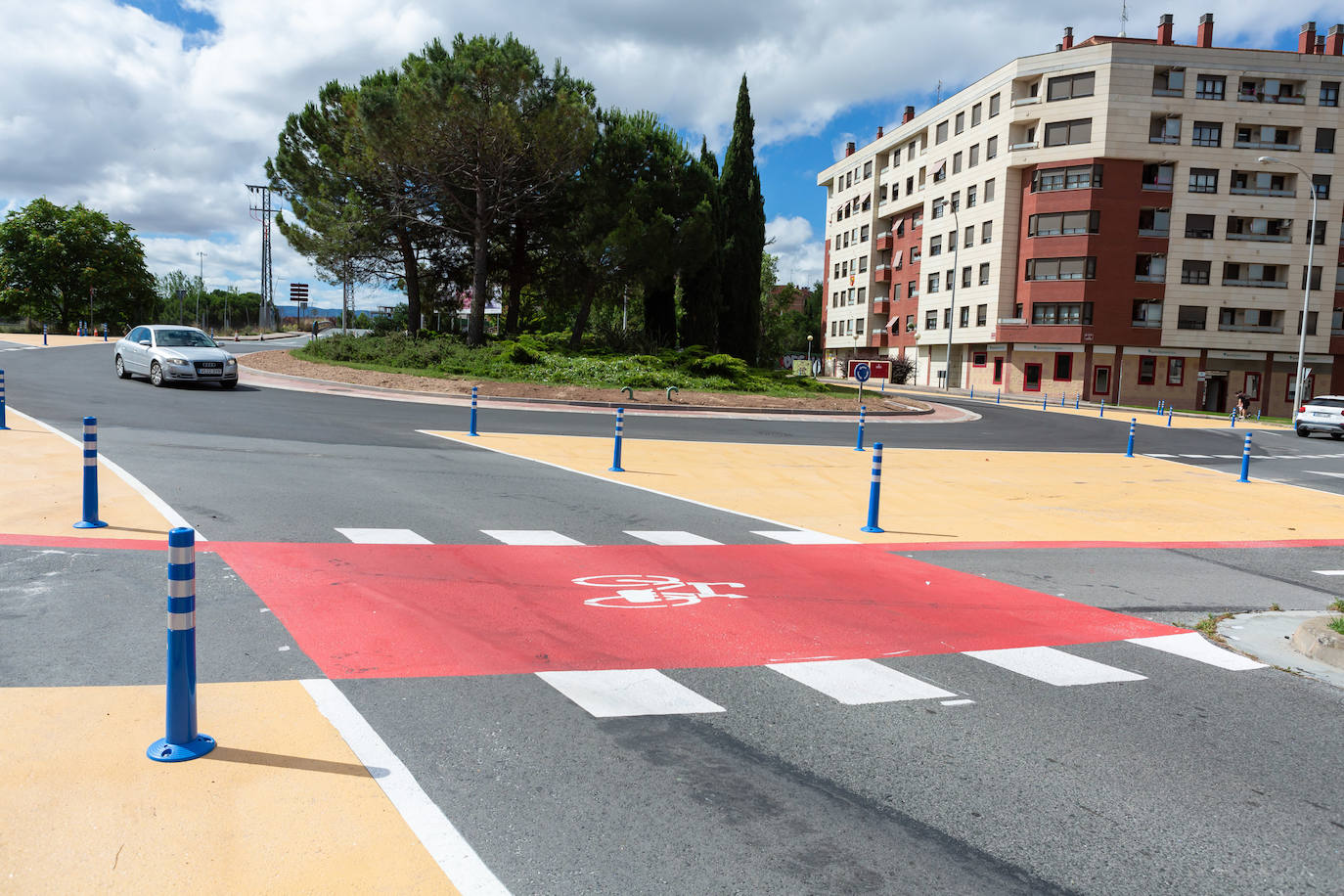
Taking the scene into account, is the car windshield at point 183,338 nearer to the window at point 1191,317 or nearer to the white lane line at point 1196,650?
the white lane line at point 1196,650

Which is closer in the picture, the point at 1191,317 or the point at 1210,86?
the point at 1210,86

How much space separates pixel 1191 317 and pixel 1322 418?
26.3 meters

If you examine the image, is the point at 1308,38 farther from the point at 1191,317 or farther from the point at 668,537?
the point at 668,537

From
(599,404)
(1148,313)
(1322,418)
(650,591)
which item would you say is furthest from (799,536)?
(1148,313)

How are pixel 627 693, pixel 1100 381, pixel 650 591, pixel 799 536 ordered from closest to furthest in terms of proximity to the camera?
pixel 627 693 → pixel 650 591 → pixel 799 536 → pixel 1100 381

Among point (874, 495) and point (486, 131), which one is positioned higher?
point (486, 131)

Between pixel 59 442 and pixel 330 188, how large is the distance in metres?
24.3

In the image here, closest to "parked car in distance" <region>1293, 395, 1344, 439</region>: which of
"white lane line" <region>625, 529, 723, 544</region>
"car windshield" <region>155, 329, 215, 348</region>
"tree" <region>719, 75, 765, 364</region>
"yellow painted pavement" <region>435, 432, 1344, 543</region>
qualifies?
"yellow painted pavement" <region>435, 432, 1344, 543</region>

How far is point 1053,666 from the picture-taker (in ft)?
18.2

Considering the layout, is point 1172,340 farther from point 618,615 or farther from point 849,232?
point 618,615

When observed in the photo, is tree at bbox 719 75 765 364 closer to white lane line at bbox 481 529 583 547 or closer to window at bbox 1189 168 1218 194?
window at bbox 1189 168 1218 194

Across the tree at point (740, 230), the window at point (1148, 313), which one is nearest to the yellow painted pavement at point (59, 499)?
the tree at point (740, 230)

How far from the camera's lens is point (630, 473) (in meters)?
14.4

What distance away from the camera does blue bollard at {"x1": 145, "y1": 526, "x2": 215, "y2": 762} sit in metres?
3.65
